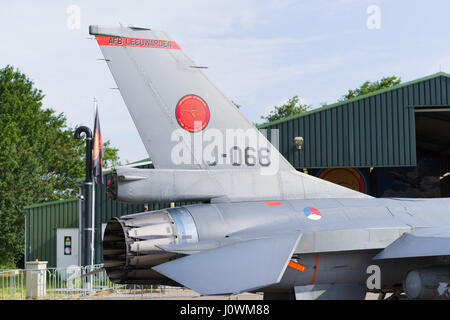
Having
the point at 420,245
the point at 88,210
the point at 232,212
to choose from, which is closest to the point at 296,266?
the point at 232,212

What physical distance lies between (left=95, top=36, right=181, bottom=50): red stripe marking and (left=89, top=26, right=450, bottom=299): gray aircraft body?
0.06ft

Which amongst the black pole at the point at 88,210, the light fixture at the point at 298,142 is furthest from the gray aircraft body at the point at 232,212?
the light fixture at the point at 298,142

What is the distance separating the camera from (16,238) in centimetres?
3503

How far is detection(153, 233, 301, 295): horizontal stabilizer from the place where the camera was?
19.3 ft

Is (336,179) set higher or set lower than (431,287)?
higher

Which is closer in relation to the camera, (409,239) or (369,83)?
(409,239)

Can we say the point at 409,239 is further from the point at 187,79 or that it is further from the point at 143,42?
the point at 143,42

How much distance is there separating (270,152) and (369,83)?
4863 cm

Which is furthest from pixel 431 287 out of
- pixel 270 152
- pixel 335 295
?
pixel 270 152

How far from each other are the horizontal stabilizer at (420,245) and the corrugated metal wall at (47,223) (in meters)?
17.8

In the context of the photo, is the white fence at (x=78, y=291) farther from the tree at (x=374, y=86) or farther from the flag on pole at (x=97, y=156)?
the tree at (x=374, y=86)

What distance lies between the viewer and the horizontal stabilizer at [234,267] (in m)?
5.88

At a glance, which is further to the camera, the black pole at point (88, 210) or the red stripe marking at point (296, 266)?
the black pole at point (88, 210)

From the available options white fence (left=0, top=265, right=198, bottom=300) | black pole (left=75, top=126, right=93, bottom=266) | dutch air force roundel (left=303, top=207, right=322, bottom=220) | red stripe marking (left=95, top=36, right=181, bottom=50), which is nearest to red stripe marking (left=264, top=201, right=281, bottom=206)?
dutch air force roundel (left=303, top=207, right=322, bottom=220)
